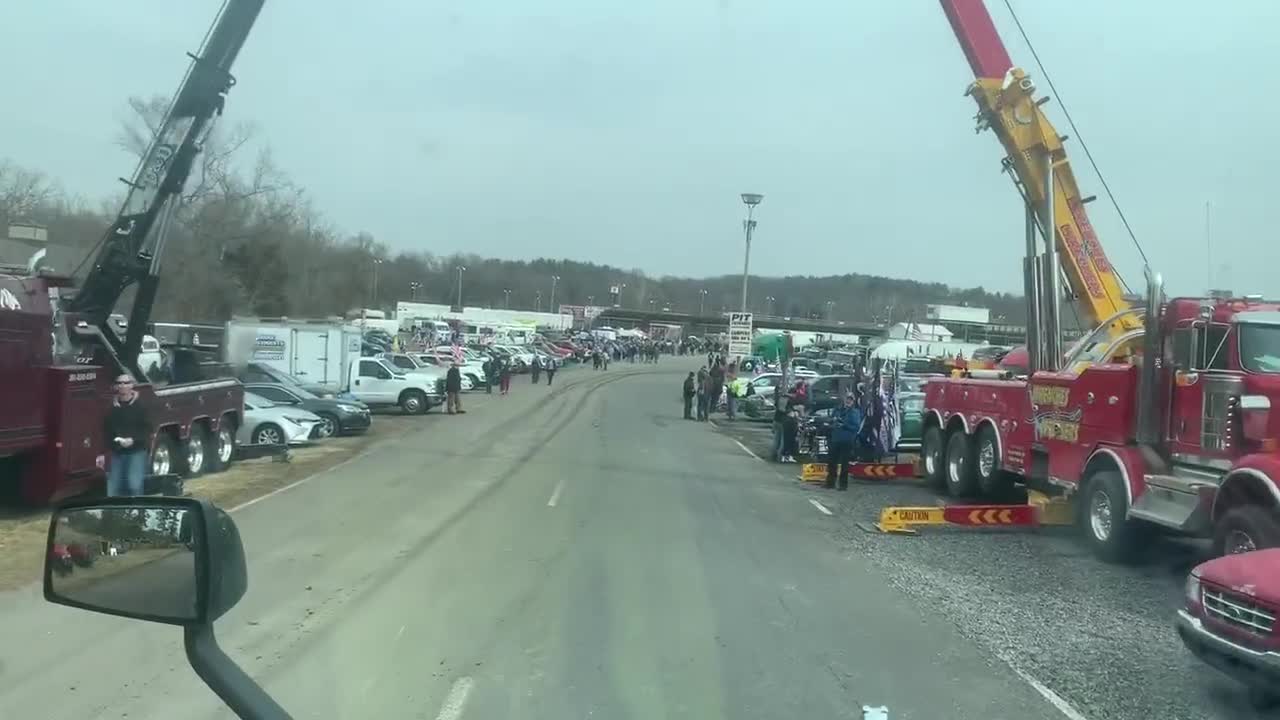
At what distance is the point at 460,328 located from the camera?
101375mm

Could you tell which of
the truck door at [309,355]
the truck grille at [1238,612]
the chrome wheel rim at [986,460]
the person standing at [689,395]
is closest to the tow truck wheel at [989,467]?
the chrome wheel rim at [986,460]

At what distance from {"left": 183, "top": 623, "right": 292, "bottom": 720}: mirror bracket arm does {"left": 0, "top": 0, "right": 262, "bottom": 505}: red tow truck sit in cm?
1119

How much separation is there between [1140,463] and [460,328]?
91.7m

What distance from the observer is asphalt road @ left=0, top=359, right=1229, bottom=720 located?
6.58m

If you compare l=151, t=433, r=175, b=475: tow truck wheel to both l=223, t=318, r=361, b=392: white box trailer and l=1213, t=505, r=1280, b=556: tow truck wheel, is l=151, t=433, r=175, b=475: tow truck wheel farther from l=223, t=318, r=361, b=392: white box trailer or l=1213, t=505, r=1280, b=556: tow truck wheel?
l=223, t=318, r=361, b=392: white box trailer

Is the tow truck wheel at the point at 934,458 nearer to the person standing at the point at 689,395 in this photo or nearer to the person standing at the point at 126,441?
the person standing at the point at 126,441

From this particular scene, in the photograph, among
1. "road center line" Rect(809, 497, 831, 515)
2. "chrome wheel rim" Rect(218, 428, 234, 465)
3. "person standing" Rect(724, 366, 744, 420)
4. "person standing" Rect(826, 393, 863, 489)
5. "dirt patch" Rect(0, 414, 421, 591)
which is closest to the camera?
"dirt patch" Rect(0, 414, 421, 591)

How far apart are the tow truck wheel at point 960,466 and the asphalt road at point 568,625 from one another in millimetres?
3029

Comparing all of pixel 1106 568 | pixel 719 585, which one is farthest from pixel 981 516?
pixel 719 585

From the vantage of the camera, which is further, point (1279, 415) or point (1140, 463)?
point (1140, 463)

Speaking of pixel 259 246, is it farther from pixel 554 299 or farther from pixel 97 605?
pixel 554 299

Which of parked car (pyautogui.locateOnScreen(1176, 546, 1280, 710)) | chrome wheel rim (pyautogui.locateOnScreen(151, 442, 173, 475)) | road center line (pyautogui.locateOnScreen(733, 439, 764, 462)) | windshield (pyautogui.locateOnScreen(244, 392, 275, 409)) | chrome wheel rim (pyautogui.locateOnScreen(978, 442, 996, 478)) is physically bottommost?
road center line (pyautogui.locateOnScreen(733, 439, 764, 462))

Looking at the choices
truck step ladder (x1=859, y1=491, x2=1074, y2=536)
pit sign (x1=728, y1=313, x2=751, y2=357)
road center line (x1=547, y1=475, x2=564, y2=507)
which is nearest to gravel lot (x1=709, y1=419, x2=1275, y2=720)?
truck step ladder (x1=859, y1=491, x2=1074, y2=536)

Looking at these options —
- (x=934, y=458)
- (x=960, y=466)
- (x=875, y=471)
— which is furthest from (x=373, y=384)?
(x=960, y=466)
